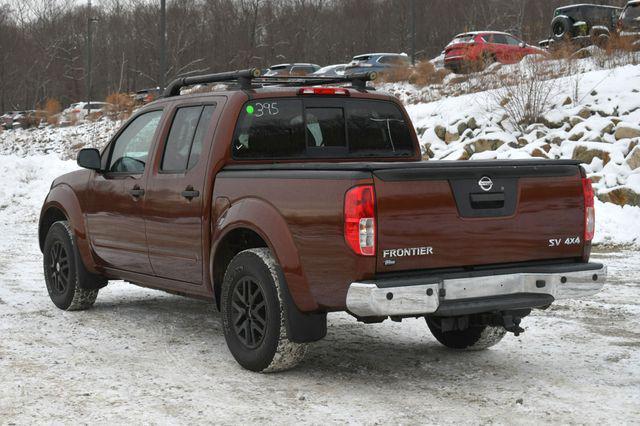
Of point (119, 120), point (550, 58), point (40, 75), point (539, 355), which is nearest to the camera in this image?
point (539, 355)

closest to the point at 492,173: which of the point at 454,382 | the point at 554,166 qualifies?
the point at 554,166

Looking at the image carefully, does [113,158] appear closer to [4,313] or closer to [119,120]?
[4,313]

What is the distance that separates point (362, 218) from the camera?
5.13 metres

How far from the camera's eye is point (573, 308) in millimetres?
8586

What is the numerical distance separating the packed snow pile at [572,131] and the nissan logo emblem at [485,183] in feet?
33.9

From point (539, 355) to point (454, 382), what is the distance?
108 centimetres

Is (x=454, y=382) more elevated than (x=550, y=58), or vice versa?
(x=550, y=58)

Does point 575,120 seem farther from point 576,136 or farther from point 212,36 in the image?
point 212,36

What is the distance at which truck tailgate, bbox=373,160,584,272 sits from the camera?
5180 mm

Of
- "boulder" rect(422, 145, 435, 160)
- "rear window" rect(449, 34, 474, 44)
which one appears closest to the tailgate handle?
"boulder" rect(422, 145, 435, 160)

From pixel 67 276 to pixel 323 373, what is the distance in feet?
11.3

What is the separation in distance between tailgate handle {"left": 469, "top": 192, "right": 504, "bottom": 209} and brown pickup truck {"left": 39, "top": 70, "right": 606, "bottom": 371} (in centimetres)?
1

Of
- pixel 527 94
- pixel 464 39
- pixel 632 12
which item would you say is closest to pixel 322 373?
pixel 527 94

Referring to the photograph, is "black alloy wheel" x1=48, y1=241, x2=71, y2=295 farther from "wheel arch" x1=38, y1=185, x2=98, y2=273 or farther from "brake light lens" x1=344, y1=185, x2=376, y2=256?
"brake light lens" x1=344, y1=185, x2=376, y2=256
